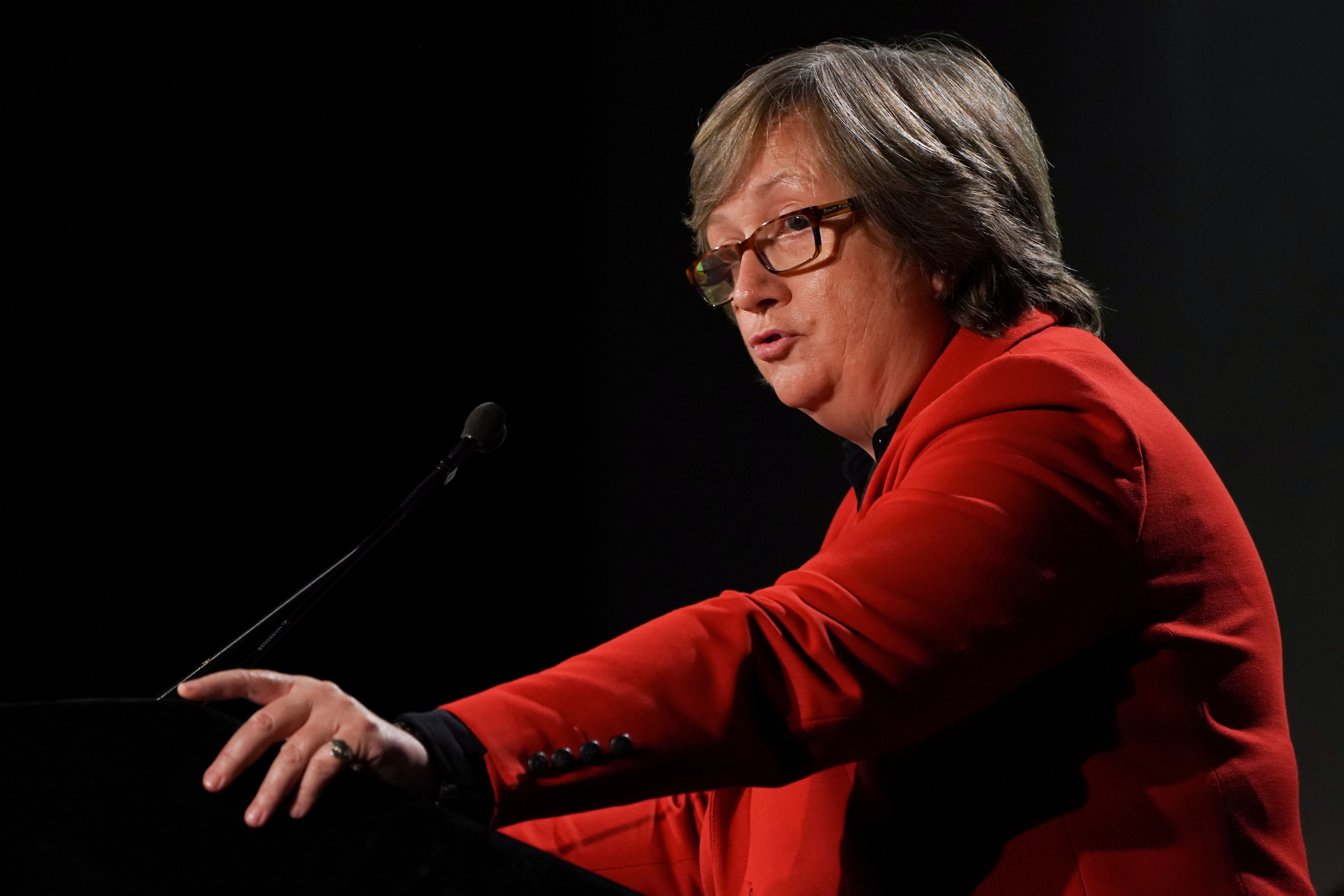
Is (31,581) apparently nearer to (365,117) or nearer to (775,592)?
(365,117)

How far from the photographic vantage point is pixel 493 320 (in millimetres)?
2908

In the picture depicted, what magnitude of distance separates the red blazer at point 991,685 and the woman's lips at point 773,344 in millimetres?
217

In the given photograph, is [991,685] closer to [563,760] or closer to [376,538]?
[563,760]

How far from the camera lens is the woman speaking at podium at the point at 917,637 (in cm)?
77

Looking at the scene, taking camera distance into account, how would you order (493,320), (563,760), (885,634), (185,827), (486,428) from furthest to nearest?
1. (493,320)
2. (486,428)
3. (885,634)
4. (563,760)
5. (185,827)

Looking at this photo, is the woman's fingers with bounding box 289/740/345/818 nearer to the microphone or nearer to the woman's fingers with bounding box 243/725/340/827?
the woman's fingers with bounding box 243/725/340/827

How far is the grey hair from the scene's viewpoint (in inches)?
54.5

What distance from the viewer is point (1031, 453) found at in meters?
0.95

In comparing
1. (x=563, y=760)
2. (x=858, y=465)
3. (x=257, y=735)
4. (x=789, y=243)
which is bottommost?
(x=858, y=465)

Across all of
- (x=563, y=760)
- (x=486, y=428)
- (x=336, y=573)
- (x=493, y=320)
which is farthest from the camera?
(x=493, y=320)

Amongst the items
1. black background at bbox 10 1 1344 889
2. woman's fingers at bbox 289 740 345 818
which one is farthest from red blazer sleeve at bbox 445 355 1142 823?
black background at bbox 10 1 1344 889

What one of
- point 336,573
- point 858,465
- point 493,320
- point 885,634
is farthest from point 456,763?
point 493,320

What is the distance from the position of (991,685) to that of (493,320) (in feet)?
7.20

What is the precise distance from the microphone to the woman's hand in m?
0.50
